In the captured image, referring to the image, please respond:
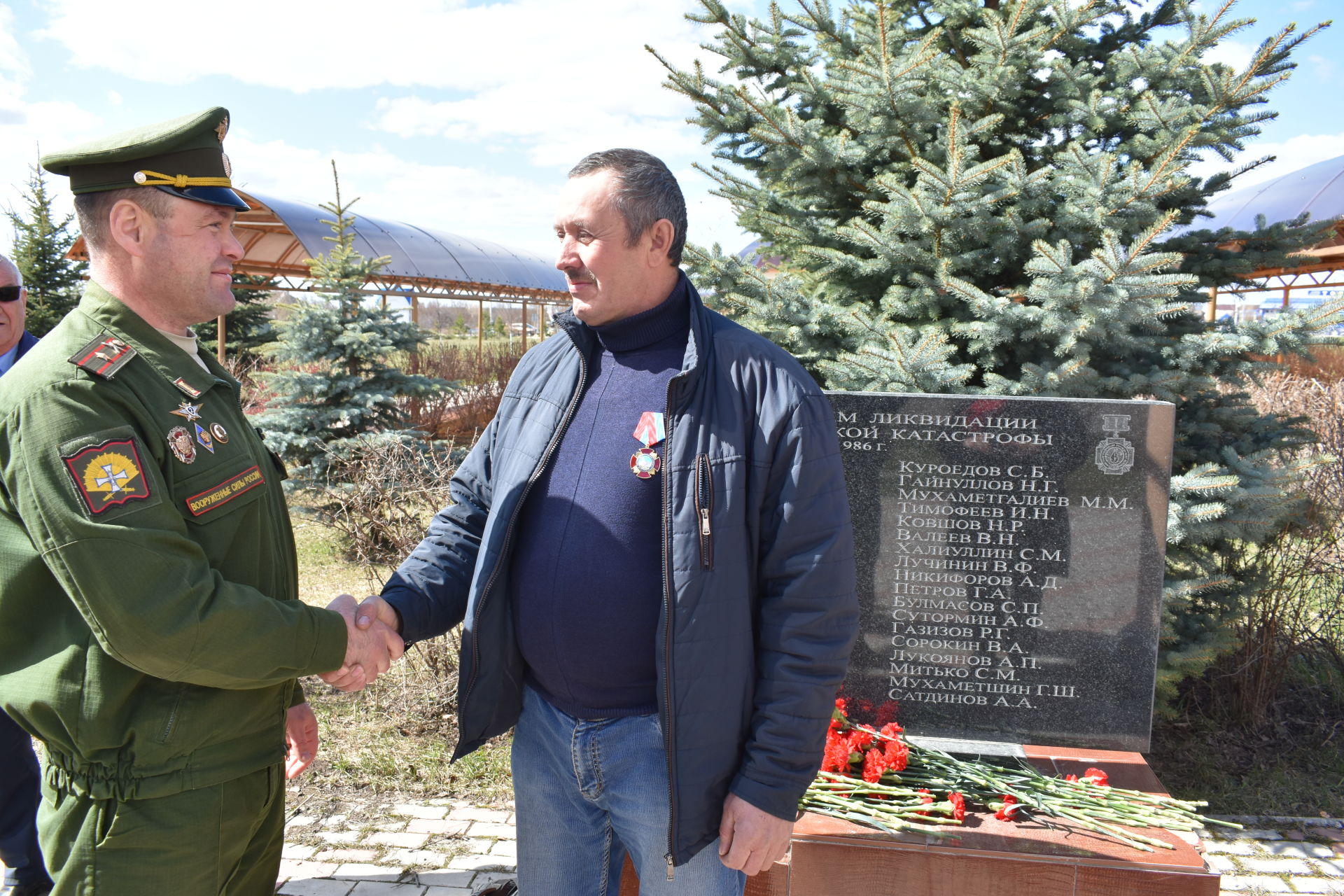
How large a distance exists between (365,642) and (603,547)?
0.58 meters

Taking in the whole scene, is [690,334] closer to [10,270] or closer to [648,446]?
[648,446]

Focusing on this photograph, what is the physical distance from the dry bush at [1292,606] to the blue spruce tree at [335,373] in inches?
245

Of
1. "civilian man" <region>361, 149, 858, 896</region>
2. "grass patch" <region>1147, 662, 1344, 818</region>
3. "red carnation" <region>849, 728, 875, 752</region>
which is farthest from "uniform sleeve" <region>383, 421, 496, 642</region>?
"grass patch" <region>1147, 662, 1344, 818</region>

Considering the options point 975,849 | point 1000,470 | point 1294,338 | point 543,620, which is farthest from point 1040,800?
point 1294,338

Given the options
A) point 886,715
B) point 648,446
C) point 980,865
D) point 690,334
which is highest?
point 690,334

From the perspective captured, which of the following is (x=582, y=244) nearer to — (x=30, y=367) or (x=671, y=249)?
(x=671, y=249)

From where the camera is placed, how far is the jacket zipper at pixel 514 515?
192 cm

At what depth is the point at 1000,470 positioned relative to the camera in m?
3.18

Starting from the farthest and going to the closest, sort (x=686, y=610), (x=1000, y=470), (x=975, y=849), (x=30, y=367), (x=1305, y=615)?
1. (x=1305, y=615)
2. (x=1000, y=470)
3. (x=975, y=849)
4. (x=686, y=610)
5. (x=30, y=367)

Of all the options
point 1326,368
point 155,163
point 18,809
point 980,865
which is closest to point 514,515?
point 155,163

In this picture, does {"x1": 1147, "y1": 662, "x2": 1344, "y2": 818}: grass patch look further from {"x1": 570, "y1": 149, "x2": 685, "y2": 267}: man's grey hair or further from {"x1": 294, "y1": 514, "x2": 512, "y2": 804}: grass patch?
{"x1": 570, "y1": 149, "x2": 685, "y2": 267}: man's grey hair

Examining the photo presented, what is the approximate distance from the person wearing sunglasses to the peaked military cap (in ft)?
6.15

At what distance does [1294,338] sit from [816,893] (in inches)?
124

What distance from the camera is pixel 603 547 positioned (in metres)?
1.82
